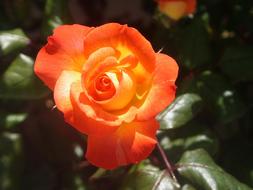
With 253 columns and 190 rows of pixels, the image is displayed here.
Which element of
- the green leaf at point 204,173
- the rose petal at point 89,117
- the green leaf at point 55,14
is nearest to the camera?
the rose petal at point 89,117

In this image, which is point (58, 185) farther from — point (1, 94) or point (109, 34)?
point (109, 34)

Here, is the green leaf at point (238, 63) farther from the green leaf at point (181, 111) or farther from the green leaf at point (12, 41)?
the green leaf at point (12, 41)

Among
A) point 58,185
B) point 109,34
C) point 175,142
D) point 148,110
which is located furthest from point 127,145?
point 58,185

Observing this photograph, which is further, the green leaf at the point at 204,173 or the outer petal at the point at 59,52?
the green leaf at the point at 204,173

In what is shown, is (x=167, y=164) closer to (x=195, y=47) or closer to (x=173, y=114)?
(x=173, y=114)

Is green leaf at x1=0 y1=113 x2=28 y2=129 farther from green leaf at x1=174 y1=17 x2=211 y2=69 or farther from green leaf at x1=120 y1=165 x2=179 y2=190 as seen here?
green leaf at x1=174 y1=17 x2=211 y2=69

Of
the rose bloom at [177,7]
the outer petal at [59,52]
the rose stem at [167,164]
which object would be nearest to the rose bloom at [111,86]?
the outer petal at [59,52]

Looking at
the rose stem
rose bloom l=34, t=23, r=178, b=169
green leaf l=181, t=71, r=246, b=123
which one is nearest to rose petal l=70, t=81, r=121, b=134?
rose bloom l=34, t=23, r=178, b=169
